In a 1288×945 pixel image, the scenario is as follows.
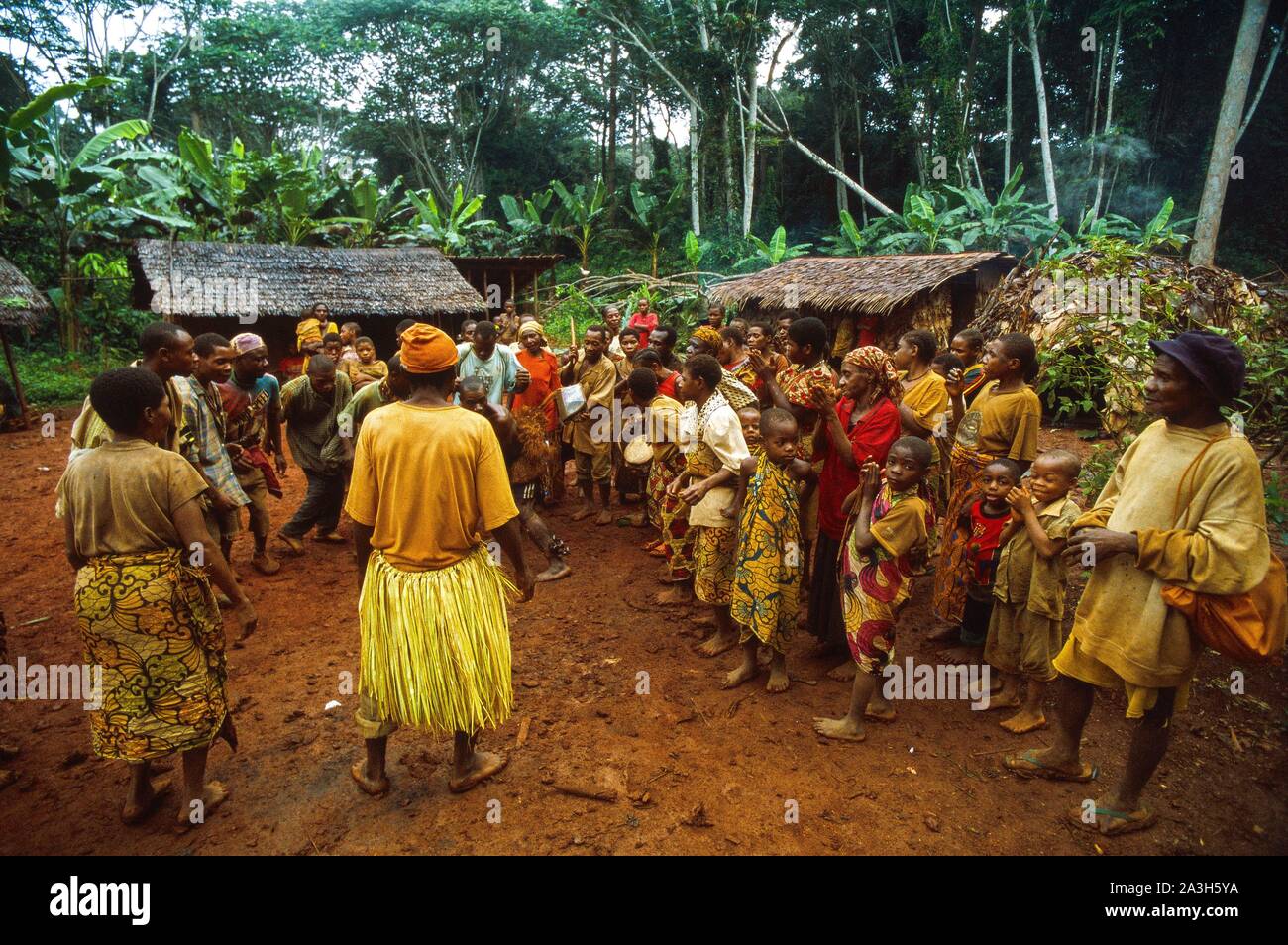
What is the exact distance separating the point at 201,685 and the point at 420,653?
88 cm

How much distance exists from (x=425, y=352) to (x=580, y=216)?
1811cm

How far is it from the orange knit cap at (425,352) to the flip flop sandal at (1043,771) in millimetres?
3066

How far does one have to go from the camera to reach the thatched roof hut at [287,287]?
11789 mm

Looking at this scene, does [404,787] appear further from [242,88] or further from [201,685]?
[242,88]

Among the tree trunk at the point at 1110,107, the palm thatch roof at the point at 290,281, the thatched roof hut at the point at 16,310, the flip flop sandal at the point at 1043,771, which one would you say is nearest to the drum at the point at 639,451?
the flip flop sandal at the point at 1043,771

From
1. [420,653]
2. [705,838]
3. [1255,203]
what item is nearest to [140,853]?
[420,653]

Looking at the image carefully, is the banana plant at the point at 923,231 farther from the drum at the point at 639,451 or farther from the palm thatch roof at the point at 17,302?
the palm thatch roof at the point at 17,302

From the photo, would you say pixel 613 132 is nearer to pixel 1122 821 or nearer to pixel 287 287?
pixel 287 287

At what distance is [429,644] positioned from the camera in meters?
2.80

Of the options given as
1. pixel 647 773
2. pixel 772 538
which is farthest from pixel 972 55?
pixel 647 773

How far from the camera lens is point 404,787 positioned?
3154 millimetres

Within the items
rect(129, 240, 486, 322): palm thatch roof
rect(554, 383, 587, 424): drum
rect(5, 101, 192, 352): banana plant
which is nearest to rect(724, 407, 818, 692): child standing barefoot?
rect(554, 383, 587, 424): drum

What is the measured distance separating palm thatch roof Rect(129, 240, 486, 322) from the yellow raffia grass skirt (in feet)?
36.2

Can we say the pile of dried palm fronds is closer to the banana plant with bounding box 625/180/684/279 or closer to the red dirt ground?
the red dirt ground
